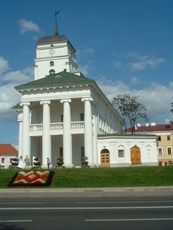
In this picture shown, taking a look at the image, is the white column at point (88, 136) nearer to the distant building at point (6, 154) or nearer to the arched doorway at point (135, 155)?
the arched doorway at point (135, 155)

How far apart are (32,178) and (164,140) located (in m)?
70.5

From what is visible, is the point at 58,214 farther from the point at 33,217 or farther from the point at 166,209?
the point at 166,209

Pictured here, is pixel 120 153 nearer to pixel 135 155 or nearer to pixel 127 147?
pixel 127 147

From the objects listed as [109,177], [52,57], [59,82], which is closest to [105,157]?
[59,82]

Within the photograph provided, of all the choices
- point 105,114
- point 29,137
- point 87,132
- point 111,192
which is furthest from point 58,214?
point 105,114

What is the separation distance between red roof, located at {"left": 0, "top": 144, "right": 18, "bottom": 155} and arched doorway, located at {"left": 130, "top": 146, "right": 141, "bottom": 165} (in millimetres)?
77335

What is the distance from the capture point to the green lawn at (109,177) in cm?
2455

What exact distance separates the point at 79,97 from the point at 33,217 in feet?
101

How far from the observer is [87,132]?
3916 cm

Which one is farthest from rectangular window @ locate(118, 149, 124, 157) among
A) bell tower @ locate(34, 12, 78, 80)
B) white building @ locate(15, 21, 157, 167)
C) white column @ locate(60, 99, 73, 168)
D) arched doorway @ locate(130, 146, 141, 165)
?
bell tower @ locate(34, 12, 78, 80)

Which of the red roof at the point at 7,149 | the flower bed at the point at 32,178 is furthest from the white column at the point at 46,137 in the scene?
the red roof at the point at 7,149

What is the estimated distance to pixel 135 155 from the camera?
4328 cm

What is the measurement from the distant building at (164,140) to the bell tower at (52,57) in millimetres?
44729

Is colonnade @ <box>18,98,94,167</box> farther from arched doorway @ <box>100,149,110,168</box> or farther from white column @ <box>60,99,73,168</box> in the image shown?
arched doorway @ <box>100,149,110,168</box>
